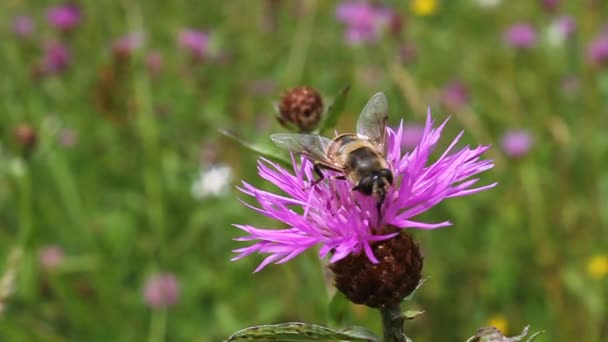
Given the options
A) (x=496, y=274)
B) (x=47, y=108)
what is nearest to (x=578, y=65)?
(x=496, y=274)

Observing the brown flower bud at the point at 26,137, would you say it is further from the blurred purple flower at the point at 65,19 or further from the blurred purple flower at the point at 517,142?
the blurred purple flower at the point at 65,19

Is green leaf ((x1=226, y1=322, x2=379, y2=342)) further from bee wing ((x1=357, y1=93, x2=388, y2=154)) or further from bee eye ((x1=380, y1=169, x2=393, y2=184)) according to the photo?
bee wing ((x1=357, y1=93, x2=388, y2=154))

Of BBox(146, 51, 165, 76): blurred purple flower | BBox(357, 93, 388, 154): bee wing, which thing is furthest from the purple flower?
BBox(146, 51, 165, 76): blurred purple flower

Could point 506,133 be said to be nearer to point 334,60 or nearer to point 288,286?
point 288,286

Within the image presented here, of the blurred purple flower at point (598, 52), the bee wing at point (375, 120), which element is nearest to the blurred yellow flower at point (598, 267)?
the blurred purple flower at point (598, 52)

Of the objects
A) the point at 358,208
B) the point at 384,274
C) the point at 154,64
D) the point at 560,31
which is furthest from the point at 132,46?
the point at 384,274
